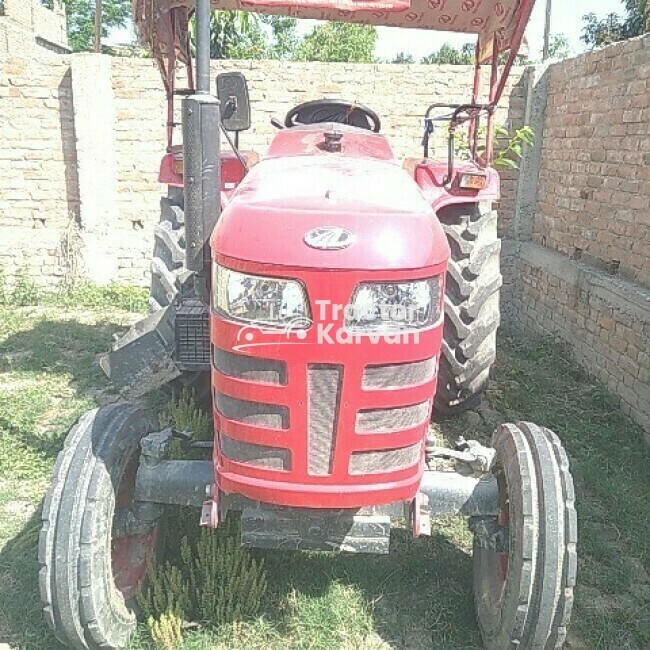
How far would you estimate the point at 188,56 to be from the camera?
4422 mm

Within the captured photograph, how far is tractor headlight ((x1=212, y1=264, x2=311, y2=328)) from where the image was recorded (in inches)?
76.2

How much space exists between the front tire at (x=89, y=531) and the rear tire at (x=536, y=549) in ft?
4.05

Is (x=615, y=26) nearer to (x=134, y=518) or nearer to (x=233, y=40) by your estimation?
(x=233, y=40)

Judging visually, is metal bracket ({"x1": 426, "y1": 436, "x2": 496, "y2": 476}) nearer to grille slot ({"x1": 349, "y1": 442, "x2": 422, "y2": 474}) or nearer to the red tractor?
the red tractor

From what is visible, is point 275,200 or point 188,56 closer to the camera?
point 275,200

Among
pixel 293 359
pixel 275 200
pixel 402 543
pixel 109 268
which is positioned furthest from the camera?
pixel 109 268

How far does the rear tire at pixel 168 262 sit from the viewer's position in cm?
385

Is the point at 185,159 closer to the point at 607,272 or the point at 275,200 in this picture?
the point at 275,200

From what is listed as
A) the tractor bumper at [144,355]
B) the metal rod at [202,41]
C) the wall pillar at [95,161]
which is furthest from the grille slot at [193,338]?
the wall pillar at [95,161]

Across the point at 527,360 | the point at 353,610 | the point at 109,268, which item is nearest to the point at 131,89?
the point at 109,268

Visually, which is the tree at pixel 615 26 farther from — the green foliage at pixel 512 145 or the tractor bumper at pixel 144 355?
the tractor bumper at pixel 144 355

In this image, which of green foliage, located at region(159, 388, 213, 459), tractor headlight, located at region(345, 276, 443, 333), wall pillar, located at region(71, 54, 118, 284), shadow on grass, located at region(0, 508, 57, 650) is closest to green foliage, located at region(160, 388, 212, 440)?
green foliage, located at region(159, 388, 213, 459)

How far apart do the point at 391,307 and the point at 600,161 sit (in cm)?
387

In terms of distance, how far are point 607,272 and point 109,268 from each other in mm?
4371
